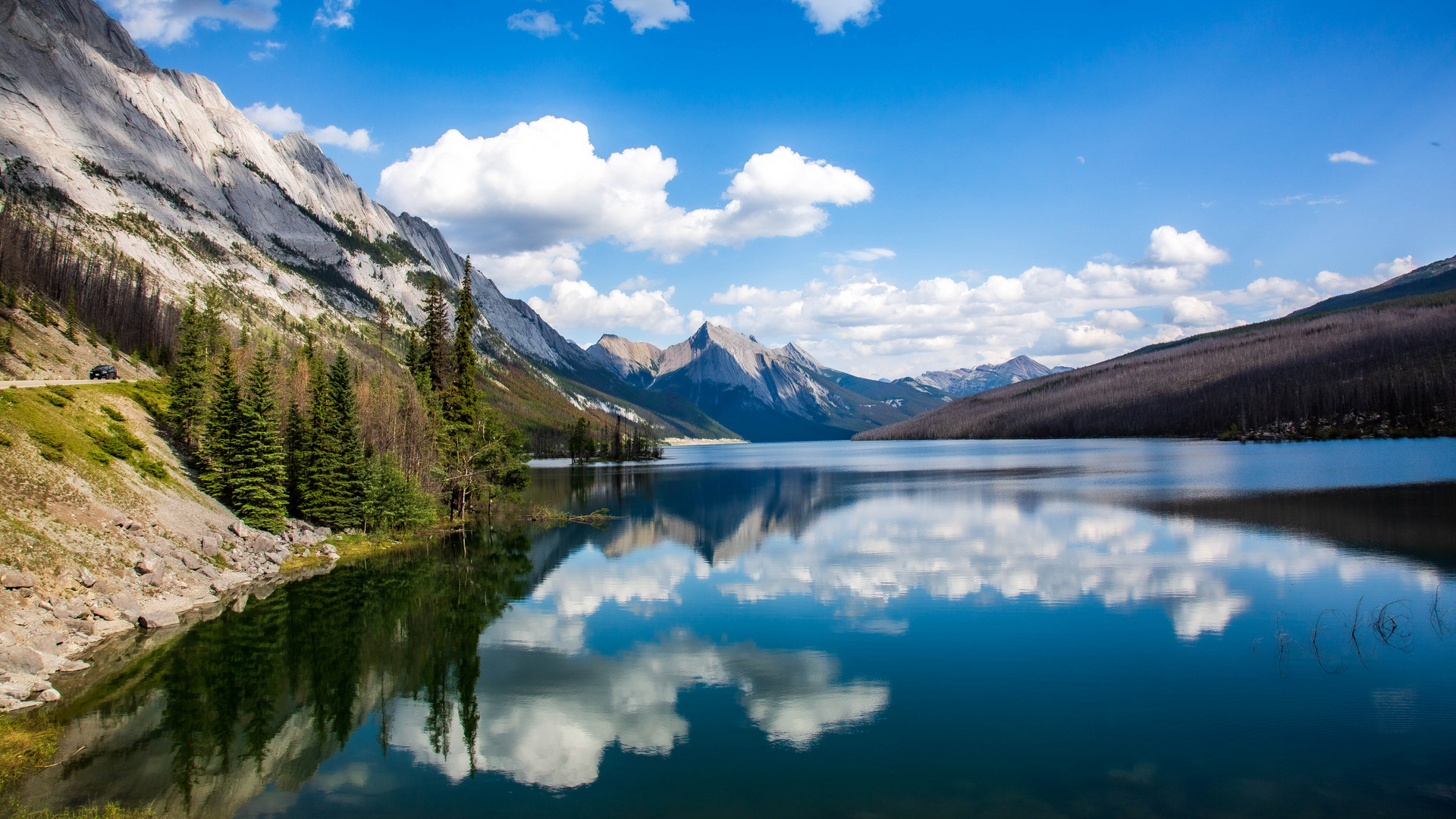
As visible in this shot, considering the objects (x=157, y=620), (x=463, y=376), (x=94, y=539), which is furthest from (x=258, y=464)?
(x=463, y=376)

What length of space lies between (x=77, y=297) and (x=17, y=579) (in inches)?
3843

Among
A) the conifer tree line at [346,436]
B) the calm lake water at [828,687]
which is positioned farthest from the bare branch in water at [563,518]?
the calm lake water at [828,687]

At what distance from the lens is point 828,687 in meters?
18.2

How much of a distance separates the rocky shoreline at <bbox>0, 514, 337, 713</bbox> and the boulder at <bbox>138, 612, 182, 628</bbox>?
0.03 meters

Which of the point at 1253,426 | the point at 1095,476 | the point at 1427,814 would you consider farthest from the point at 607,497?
the point at 1253,426

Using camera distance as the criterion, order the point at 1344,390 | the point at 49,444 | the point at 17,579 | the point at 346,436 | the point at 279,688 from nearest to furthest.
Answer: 1. the point at 279,688
2. the point at 17,579
3. the point at 49,444
4. the point at 346,436
5. the point at 1344,390

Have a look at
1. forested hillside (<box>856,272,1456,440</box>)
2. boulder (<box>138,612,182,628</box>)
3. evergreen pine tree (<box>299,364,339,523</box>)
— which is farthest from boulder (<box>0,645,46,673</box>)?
forested hillside (<box>856,272,1456,440</box>)

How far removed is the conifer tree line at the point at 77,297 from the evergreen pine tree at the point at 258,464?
53.7 m

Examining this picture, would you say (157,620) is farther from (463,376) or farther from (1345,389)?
(1345,389)

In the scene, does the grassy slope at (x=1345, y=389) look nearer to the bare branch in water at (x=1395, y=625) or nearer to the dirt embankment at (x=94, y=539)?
the bare branch in water at (x=1395, y=625)

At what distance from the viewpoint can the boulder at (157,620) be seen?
2369cm

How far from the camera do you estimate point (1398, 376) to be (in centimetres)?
13962

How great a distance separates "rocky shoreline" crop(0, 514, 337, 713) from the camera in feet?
58.7

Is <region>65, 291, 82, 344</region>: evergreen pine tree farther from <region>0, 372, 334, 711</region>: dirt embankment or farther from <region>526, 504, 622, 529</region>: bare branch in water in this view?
<region>526, 504, 622, 529</region>: bare branch in water
